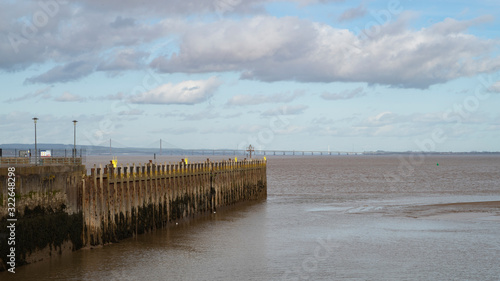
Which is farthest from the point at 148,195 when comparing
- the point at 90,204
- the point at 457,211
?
the point at 457,211

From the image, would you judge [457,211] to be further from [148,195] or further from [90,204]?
[90,204]

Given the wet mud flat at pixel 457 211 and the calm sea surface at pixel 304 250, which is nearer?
the calm sea surface at pixel 304 250

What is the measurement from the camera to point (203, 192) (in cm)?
4050

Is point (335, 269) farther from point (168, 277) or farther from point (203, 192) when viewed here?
point (203, 192)

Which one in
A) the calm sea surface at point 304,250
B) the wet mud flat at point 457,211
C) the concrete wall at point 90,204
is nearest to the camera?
the concrete wall at point 90,204

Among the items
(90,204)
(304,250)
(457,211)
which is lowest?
(304,250)

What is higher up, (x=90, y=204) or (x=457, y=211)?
(x=90, y=204)

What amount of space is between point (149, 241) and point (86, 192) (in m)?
4.96

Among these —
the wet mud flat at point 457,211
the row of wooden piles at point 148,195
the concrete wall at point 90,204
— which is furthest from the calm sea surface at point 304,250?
the row of wooden piles at point 148,195

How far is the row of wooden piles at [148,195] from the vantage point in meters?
26.4

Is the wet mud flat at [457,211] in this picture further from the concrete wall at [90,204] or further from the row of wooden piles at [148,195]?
the concrete wall at [90,204]

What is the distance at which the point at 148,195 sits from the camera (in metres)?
31.6

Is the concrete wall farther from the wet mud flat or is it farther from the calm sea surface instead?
the wet mud flat

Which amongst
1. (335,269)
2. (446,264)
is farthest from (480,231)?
(335,269)
